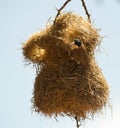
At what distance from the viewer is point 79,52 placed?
25.4ft

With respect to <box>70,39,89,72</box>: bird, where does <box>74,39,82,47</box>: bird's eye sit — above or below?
above

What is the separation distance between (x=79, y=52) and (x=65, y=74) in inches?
5.3

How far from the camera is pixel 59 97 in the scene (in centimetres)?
769

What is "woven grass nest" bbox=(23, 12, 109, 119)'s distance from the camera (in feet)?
25.3

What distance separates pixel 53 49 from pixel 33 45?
5.7 inches

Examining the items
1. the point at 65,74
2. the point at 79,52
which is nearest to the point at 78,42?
the point at 79,52

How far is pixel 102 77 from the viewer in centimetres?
788

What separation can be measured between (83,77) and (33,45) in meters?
0.36

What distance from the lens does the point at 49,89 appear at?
7750 millimetres

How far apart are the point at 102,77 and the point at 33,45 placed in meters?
0.40

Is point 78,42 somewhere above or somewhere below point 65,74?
above

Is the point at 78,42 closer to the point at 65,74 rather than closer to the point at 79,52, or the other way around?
the point at 79,52

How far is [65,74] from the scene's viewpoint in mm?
7762

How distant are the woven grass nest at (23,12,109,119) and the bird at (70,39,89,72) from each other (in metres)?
0.03
